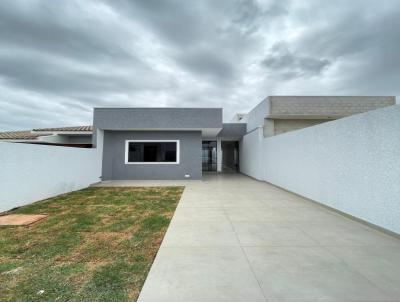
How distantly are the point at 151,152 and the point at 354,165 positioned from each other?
37.8 feet

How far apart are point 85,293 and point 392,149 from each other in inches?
221

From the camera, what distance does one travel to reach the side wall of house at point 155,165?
1440cm

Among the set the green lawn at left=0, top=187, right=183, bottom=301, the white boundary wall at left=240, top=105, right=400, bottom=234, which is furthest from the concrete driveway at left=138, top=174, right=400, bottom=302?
the white boundary wall at left=240, top=105, right=400, bottom=234

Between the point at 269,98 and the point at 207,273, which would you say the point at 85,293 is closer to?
the point at 207,273

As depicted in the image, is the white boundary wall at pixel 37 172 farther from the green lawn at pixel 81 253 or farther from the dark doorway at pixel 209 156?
the dark doorway at pixel 209 156

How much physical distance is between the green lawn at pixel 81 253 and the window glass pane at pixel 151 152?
780 cm

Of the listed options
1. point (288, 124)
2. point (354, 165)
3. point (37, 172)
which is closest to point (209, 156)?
point (288, 124)

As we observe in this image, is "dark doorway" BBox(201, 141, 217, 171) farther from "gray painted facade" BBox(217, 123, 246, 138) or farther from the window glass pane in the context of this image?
the window glass pane

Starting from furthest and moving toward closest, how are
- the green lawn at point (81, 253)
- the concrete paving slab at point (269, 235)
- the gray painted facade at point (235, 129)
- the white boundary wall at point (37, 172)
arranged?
the gray painted facade at point (235, 129) → the white boundary wall at point (37, 172) → the concrete paving slab at point (269, 235) → the green lawn at point (81, 253)

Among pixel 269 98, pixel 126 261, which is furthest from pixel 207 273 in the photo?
pixel 269 98

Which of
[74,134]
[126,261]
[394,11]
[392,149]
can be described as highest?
[394,11]

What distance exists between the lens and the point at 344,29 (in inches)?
327

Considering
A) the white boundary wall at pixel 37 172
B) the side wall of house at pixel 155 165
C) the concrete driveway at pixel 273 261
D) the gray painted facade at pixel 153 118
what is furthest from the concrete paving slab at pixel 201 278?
the side wall of house at pixel 155 165

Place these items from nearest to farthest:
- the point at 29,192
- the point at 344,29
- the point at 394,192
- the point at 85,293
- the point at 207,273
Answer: the point at 85,293
the point at 207,273
the point at 394,192
the point at 29,192
the point at 344,29
